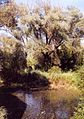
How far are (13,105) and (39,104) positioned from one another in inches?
86.8

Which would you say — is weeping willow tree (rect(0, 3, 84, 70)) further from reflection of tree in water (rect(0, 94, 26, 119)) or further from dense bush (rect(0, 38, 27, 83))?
reflection of tree in water (rect(0, 94, 26, 119))

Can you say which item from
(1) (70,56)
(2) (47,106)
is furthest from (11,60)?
(1) (70,56)

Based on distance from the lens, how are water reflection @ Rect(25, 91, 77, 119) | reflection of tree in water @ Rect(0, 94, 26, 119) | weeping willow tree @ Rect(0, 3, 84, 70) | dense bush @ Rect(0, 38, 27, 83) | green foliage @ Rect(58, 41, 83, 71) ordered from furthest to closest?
green foliage @ Rect(58, 41, 83, 71), weeping willow tree @ Rect(0, 3, 84, 70), dense bush @ Rect(0, 38, 27, 83), water reflection @ Rect(25, 91, 77, 119), reflection of tree in water @ Rect(0, 94, 26, 119)

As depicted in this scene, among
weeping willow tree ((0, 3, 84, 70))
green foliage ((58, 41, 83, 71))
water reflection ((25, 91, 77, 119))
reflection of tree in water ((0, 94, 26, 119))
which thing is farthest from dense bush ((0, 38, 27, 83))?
green foliage ((58, 41, 83, 71))

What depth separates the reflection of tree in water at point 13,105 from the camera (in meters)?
22.7

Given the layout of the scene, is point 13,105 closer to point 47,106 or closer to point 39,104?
point 39,104

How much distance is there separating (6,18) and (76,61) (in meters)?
22.9

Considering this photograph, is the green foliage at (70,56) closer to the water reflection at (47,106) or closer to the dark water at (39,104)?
the dark water at (39,104)

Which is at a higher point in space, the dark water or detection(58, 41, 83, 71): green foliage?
detection(58, 41, 83, 71): green foliage

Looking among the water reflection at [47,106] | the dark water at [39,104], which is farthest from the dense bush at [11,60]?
the water reflection at [47,106]

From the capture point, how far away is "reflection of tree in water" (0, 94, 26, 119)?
22.7m

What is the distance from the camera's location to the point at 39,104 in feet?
90.2

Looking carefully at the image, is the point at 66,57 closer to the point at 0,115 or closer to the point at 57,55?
the point at 57,55

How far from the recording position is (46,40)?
48000 millimetres
